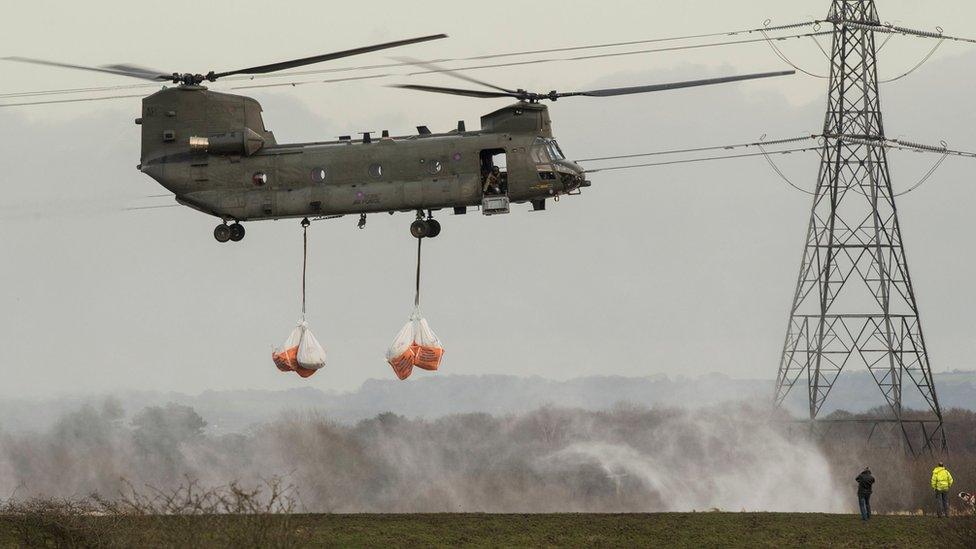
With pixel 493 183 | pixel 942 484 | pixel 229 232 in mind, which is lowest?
pixel 942 484

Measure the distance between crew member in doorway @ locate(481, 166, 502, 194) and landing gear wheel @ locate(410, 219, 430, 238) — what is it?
92.7 inches

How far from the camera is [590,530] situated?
161ft

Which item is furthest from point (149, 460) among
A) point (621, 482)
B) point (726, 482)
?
point (726, 482)

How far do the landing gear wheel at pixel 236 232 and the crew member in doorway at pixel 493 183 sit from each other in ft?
26.3

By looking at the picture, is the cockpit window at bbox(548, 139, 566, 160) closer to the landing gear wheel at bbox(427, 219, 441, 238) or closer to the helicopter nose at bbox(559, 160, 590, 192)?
the helicopter nose at bbox(559, 160, 590, 192)

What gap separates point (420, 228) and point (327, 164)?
351 cm

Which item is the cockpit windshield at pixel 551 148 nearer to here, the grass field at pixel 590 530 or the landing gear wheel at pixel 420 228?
the landing gear wheel at pixel 420 228

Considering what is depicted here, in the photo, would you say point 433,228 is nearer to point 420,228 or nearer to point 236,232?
point 420,228

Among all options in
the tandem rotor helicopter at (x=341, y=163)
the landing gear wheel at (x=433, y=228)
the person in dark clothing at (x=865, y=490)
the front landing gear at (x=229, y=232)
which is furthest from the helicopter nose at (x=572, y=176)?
the person in dark clothing at (x=865, y=490)

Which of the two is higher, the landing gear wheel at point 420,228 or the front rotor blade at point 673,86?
the front rotor blade at point 673,86

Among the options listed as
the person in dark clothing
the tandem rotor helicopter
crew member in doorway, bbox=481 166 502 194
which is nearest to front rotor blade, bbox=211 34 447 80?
the tandem rotor helicopter

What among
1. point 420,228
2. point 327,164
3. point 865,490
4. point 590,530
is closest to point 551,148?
point 420,228

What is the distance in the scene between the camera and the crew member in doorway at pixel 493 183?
47.0 metres

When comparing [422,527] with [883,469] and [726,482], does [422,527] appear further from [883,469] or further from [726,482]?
[883,469]
